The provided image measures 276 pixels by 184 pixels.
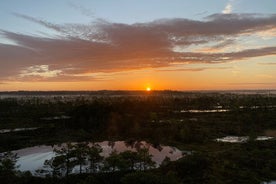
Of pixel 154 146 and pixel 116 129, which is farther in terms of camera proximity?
pixel 116 129

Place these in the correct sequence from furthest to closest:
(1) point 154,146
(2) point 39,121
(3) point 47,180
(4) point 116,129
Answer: (2) point 39,121, (4) point 116,129, (1) point 154,146, (3) point 47,180

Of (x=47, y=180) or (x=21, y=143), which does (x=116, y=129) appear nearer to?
(x=21, y=143)

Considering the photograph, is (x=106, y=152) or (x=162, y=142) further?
(x=162, y=142)

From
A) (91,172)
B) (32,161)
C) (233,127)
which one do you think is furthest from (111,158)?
(233,127)

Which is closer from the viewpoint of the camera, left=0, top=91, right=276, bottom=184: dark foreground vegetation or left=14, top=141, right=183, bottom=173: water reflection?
left=0, top=91, right=276, bottom=184: dark foreground vegetation

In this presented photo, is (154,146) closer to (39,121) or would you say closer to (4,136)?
(4,136)

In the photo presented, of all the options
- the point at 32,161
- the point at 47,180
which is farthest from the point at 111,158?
the point at 32,161

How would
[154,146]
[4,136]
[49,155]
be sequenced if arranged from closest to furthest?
1. [49,155]
2. [154,146]
3. [4,136]

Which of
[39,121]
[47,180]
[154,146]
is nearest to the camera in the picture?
[47,180]

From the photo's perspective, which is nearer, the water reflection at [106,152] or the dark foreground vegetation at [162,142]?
the dark foreground vegetation at [162,142]
